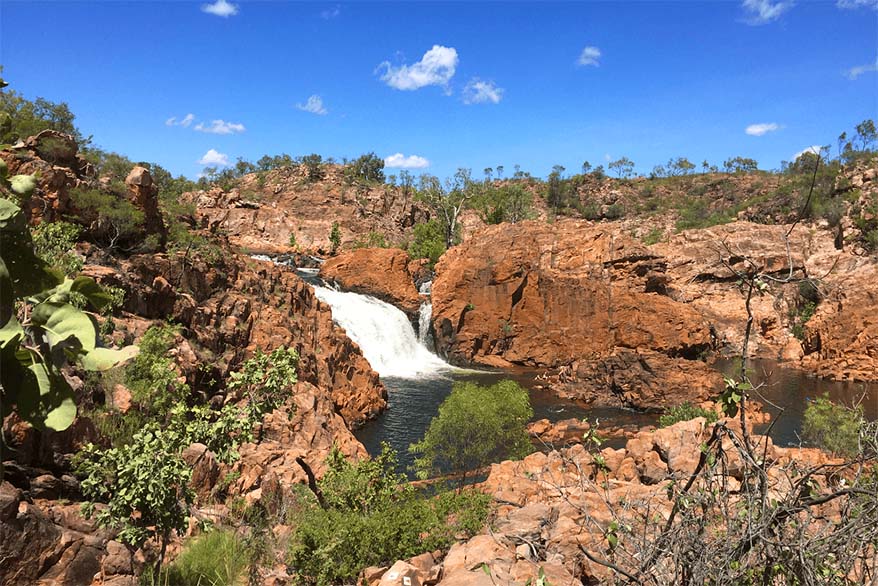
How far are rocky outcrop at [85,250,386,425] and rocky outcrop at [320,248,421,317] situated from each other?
48.7 ft

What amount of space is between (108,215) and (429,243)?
3722 cm

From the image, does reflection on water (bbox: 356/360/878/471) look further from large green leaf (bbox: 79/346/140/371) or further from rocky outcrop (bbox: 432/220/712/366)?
large green leaf (bbox: 79/346/140/371)

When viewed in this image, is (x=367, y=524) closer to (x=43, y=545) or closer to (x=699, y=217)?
(x=43, y=545)

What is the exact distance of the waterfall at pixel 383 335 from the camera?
32.7 meters

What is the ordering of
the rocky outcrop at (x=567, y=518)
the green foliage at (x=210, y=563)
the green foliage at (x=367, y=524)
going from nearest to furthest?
the rocky outcrop at (x=567, y=518) → the green foliage at (x=210, y=563) → the green foliage at (x=367, y=524)

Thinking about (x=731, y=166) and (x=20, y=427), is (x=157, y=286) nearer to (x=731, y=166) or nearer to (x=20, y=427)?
(x=20, y=427)

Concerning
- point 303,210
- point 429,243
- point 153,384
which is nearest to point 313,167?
point 303,210

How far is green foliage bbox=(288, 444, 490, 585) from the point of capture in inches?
268

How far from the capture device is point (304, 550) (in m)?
6.85

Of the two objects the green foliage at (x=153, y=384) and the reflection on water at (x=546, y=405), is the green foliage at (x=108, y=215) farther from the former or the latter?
the reflection on water at (x=546, y=405)

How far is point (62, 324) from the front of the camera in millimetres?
2234

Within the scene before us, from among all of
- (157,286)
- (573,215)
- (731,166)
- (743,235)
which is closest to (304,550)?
(157,286)

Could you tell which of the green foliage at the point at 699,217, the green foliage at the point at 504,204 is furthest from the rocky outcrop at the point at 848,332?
the green foliage at the point at 504,204

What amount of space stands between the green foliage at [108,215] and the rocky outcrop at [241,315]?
1015 mm
